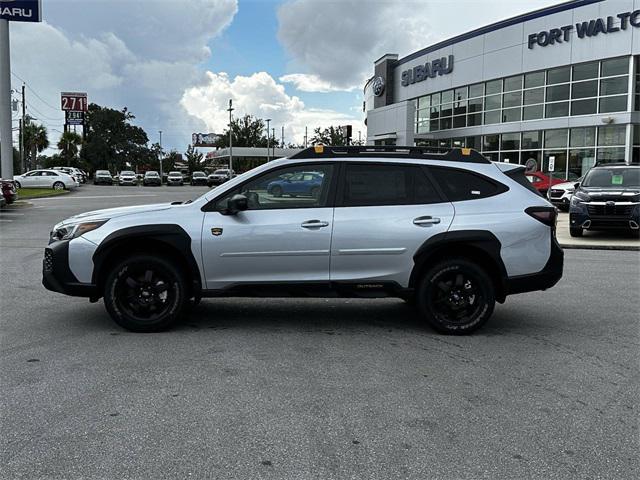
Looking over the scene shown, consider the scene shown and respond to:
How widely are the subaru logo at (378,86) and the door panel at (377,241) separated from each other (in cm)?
4208

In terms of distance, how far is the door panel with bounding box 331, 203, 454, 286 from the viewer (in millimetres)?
5738

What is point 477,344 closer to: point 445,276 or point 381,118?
point 445,276

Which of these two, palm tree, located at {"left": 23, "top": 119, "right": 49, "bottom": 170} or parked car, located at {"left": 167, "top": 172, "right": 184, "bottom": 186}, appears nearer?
parked car, located at {"left": 167, "top": 172, "right": 184, "bottom": 186}

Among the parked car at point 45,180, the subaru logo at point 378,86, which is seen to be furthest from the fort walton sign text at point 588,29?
the parked car at point 45,180

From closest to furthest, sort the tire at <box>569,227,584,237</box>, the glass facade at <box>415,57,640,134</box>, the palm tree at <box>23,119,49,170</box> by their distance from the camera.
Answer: the tire at <box>569,227,584,237</box> < the glass facade at <box>415,57,640,134</box> < the palm tree at <box>23,119,49,170</box>

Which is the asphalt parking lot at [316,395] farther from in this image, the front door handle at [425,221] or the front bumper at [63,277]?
the front door handle at [425,221]

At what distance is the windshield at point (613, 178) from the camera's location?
14.7 m

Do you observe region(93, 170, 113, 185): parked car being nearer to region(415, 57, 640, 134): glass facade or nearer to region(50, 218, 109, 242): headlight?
region(415, 57, 640, 134): glass facade

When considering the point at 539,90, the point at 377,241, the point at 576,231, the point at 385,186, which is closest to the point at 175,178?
the point at 539,90

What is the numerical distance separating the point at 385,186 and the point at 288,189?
97 cm

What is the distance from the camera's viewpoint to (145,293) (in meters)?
5.83

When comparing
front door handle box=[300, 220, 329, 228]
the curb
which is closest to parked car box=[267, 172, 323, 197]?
front door handle box=[300, 220, 329, 228]

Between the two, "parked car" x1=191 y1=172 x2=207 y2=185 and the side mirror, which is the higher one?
"parked car" x1=191 y1=172 x2=207 y2=185

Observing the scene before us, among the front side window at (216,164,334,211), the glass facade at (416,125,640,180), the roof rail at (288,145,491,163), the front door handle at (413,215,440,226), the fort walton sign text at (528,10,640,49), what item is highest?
the fort walton sign text at (528,10,640,49)
